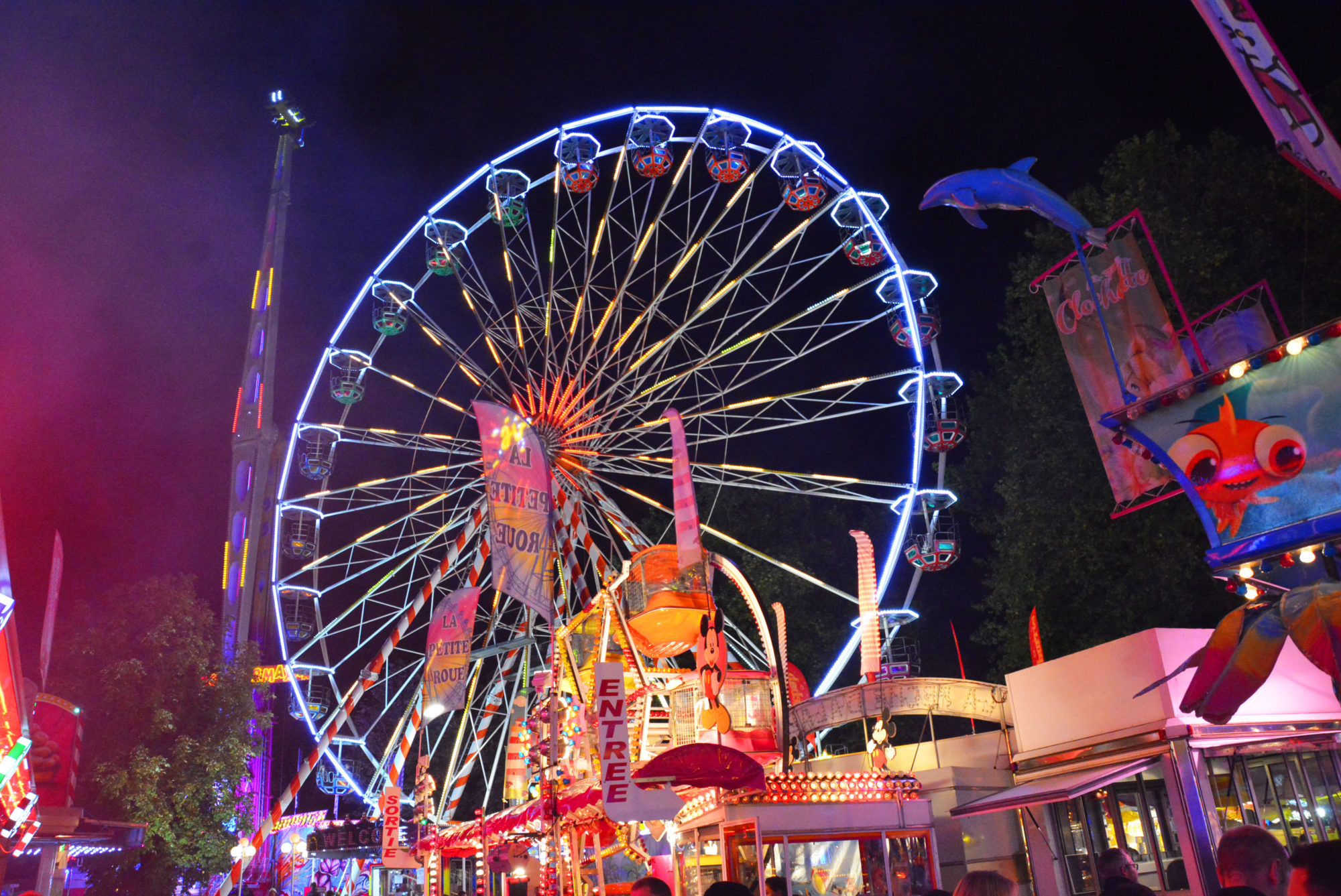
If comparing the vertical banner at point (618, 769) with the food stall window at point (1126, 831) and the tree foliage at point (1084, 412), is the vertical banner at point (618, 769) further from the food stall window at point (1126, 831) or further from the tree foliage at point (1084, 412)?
the tree foliage at point (1084, 412)

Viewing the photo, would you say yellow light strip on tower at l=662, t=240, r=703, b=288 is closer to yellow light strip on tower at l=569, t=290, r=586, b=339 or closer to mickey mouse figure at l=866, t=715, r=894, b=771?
yellow light strip on tower at l=569, t=290, r=586, b=339

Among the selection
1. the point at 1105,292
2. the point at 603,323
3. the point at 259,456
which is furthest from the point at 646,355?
the point at 259,456

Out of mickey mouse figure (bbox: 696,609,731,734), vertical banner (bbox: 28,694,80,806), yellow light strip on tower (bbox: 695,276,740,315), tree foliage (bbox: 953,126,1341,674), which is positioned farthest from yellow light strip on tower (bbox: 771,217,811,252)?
vertical banner (bbox: 28,694,80,806)

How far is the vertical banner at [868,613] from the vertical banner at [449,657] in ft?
20.9

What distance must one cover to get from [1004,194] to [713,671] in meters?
7.04

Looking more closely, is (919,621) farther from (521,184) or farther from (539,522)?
(539,522)

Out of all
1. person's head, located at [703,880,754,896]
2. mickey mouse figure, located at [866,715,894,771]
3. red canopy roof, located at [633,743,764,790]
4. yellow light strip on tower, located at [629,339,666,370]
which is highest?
yellow light strip on tower, located at [629,339,666,370]

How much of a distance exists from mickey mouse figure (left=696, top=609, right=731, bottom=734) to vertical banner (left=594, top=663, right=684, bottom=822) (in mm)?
4374

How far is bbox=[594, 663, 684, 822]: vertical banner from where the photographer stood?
739 centimetres

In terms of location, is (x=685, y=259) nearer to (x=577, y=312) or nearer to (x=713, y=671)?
(x=577, y=312)

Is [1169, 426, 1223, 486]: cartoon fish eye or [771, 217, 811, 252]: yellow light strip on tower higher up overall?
[771, 217, 811, 252]: yellow light strip on tower

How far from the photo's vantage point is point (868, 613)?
54.0ft

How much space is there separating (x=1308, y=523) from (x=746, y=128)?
1463 cm

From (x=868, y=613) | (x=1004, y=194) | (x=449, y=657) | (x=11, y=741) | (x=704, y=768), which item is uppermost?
(x=1004, y=194)
